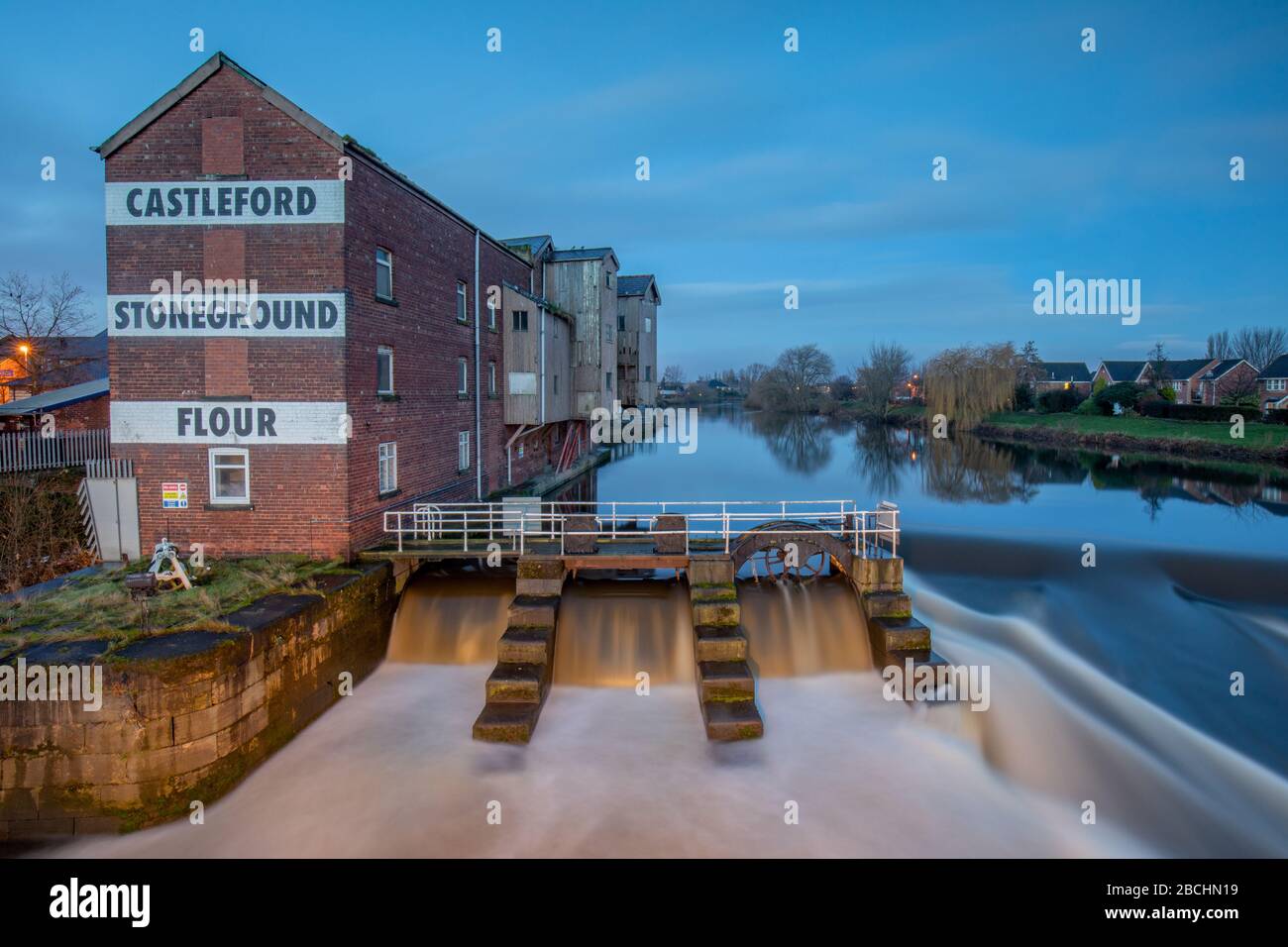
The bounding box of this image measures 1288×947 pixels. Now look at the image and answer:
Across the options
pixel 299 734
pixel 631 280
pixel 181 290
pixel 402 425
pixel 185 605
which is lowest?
pixel 299 734

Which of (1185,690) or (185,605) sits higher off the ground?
(185,605)

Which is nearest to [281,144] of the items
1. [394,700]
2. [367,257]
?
[367,257]

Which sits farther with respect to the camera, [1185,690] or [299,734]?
[1185,690]

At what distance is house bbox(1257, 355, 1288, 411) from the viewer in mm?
64812

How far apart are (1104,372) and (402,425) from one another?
10318cm

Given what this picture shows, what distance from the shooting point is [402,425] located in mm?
16297

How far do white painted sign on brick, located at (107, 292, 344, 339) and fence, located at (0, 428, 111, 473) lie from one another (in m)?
6.27

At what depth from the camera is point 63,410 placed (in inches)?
890

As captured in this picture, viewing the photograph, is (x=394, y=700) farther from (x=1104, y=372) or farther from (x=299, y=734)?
(x=1104, y=372)

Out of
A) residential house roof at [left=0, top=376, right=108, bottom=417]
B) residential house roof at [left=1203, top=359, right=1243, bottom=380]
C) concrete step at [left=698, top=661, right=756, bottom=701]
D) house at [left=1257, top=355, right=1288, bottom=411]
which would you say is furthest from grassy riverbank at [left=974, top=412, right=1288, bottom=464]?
residential house roof at [left=0, top=376, right=108, bottom=417]

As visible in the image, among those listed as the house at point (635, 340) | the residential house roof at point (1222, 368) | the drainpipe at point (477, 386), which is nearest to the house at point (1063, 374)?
the residential house roof at point (1222, 368)

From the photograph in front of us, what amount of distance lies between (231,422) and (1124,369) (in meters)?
107

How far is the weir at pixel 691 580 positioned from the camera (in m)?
11.4

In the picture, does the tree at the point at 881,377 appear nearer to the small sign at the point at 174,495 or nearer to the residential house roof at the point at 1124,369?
the residential house roof at the point at 1124,369
